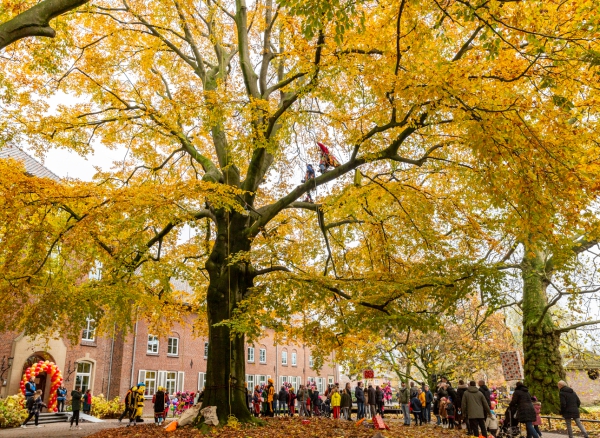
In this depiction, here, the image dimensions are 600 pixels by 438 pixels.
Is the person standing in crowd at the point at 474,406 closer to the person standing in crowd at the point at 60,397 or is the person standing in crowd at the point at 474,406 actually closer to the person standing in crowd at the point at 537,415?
the person standing in crowd at the point at 537,415

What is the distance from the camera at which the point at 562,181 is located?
7211mm

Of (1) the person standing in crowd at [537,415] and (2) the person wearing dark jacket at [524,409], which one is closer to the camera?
(2) the person wearing dark jacket at [524,409]

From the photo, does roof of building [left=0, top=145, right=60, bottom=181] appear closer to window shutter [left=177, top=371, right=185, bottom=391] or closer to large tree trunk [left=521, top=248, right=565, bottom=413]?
window shutter [left=177, top=371, right=185, bottom=391]

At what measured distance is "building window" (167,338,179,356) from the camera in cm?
3216

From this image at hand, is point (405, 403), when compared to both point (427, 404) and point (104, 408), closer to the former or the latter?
point (427, 404)

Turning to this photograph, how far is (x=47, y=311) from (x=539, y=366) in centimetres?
1620

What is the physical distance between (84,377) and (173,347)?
23.9 ft

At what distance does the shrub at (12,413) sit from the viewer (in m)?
17.3

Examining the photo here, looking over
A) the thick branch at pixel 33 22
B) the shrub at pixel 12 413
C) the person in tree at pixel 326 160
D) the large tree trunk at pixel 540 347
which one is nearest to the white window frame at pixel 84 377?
the shrub at pixel 12 413

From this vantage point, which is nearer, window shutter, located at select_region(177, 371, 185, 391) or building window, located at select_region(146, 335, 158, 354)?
building window, located at select_region(146, 335, 158, 354)

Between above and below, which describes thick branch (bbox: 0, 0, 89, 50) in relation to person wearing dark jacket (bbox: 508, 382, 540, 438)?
above

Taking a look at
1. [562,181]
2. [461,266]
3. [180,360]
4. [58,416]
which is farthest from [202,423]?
[180,360]

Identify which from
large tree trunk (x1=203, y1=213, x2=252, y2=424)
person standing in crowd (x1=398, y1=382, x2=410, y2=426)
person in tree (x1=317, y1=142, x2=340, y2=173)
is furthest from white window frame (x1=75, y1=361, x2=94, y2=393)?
person in tree (x1=317, y1=142, x2=340, y2=173)

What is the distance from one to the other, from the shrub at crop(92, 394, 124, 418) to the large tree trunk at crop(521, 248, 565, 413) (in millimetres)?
20392
